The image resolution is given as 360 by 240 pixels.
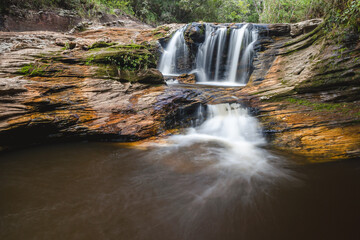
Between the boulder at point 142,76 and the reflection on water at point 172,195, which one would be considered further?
the boulder at point 142,76

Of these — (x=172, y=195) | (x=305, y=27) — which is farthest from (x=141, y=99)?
(x=305, y=27)

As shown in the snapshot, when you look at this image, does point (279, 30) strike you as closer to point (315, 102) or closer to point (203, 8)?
point (315, 102)

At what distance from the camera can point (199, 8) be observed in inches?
758

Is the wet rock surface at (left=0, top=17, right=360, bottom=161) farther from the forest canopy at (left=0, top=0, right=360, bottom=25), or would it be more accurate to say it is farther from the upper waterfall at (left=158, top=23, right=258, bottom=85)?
the upper waterfall at (left=158, top=23, right=258, bottom=85)

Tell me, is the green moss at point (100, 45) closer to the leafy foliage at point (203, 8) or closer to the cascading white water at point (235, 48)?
the cascading white water at point (235, 48)

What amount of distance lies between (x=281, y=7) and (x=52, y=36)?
48.3ft

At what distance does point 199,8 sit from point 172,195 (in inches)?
854

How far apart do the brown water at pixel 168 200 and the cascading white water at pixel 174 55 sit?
9.29 m

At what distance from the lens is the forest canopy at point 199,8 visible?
8.44m

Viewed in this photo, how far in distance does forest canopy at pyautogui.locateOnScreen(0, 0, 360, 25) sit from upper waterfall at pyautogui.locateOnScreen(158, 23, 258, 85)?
3.28m

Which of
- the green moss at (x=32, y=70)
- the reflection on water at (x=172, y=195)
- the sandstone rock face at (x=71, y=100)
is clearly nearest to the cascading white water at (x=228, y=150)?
the reflection on water at (x=172, y=195)

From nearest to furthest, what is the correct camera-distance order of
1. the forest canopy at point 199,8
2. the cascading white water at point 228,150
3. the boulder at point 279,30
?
the cascading white water at point 228,150 → the forest canopy at point 199,8 → the boulder at point 279,30

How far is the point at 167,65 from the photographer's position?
1199 centimetres

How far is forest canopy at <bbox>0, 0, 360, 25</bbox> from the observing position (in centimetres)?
844
